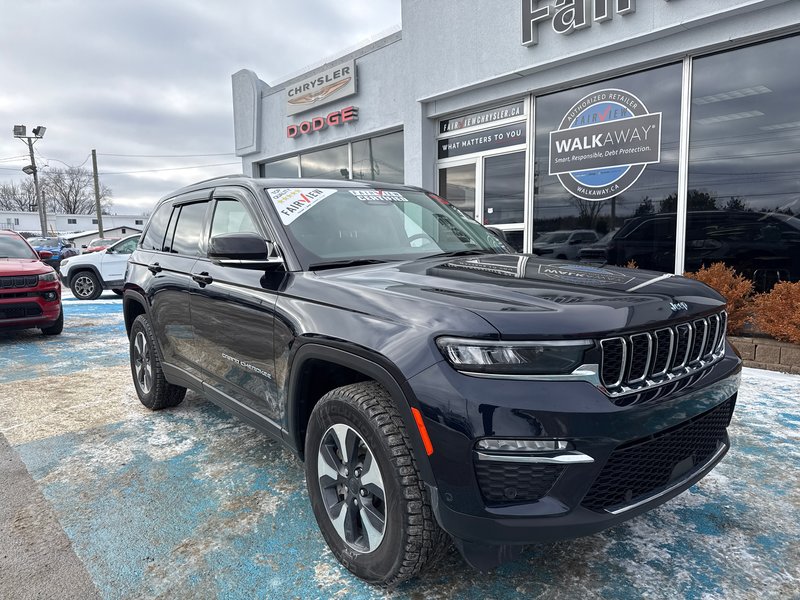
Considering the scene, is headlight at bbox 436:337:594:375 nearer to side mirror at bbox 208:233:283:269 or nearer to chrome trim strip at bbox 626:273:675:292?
chrome trim strip at bbox 626:273:675:292

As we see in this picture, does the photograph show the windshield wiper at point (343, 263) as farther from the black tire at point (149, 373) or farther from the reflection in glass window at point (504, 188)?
the reflection in glass window at point (504, 188)

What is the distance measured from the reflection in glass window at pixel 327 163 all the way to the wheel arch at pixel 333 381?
9.64 meters

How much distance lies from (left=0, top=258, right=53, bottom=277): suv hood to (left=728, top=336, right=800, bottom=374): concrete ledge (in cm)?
877

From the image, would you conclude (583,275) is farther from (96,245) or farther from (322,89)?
(96,245)

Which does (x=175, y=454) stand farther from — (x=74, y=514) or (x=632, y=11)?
(x=632, y=11)

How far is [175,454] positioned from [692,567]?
9.90 feet

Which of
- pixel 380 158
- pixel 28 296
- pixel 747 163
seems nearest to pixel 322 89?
pixel 380 158

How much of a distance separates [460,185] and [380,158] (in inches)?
89.0

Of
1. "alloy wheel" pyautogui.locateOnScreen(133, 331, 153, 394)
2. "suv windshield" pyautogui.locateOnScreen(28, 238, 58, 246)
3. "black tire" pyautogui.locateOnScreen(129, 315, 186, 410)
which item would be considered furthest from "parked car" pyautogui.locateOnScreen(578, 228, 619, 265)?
"suv windshield" pyautogui.locateOnScreen(28, 238, 58, 246)

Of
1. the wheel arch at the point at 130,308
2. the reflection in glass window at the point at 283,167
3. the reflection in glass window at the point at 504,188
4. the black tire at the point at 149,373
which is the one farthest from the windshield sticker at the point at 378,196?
the reflection in glass window at the point at 283,167

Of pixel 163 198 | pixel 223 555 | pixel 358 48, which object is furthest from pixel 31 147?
pixel 223 555

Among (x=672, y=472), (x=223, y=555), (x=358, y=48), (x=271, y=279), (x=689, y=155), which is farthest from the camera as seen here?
(x=358, y=48)

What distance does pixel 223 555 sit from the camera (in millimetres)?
2375

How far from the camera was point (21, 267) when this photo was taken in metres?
7.50
